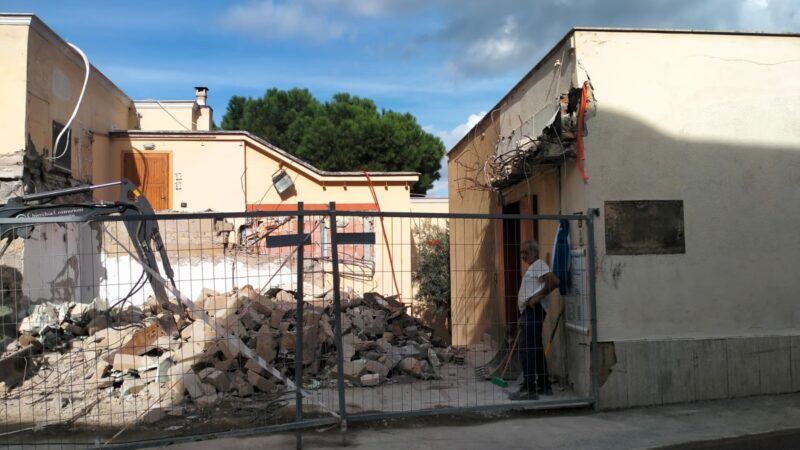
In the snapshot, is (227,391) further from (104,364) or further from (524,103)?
(524,103)

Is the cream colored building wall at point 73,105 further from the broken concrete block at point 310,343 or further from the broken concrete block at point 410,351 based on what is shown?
the broken concrete block at point 410,351

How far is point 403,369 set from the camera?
304 inches

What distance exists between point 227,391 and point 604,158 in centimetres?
487

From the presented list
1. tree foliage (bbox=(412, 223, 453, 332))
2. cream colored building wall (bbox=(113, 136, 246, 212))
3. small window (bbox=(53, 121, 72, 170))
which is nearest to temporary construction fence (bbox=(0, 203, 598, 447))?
small window (bbox=(53, 121, 72, 170))

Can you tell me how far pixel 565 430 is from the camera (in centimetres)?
574

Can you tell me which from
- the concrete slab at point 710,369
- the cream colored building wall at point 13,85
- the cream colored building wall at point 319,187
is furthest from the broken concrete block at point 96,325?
the cream colored building wall at point 319,187

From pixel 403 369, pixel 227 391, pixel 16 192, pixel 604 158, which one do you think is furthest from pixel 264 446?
pixel 16 192

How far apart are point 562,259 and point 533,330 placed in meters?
0.84

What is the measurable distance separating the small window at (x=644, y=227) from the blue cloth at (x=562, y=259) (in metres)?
0.44

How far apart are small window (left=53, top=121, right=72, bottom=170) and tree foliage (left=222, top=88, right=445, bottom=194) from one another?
16.5m

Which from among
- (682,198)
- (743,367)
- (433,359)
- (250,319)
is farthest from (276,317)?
(743,367)

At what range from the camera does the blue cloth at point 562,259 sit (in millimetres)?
6684

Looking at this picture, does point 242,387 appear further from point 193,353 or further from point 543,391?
point 543,391

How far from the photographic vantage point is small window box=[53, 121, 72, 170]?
488 inches
